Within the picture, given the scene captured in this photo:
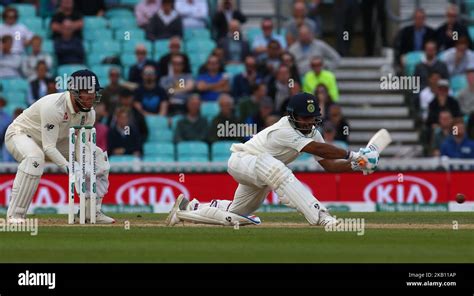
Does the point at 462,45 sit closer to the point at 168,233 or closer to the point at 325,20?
the point at 325,20

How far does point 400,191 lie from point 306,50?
3299 mm

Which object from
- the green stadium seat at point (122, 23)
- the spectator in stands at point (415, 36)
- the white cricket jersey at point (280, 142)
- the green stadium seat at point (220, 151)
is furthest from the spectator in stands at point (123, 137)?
the white cricket jersey at point (280, 142)

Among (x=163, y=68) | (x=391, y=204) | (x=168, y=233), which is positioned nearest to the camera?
(x=168, y=233)

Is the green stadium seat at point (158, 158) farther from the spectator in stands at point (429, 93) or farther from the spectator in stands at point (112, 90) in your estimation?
the spectator in stands at point (429, 93)

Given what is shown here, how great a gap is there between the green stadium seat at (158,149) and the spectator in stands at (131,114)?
14 cm

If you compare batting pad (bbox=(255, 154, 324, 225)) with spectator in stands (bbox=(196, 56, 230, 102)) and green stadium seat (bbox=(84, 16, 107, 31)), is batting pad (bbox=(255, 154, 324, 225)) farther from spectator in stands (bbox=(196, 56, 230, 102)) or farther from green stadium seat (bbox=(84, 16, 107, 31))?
green stadium seat (bbox=(84, 16, 107, 31))

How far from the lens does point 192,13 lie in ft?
68.7

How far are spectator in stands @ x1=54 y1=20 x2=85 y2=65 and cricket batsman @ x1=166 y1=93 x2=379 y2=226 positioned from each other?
Result: 7953mm

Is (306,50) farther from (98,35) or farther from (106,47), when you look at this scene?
(98,35)

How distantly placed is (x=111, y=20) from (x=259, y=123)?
3.48m

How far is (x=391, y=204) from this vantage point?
17.9m

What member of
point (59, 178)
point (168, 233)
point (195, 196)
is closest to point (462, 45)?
point (195, 196)

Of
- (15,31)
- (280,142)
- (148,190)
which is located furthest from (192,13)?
(280,142)

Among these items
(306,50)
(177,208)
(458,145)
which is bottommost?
(177,208)
